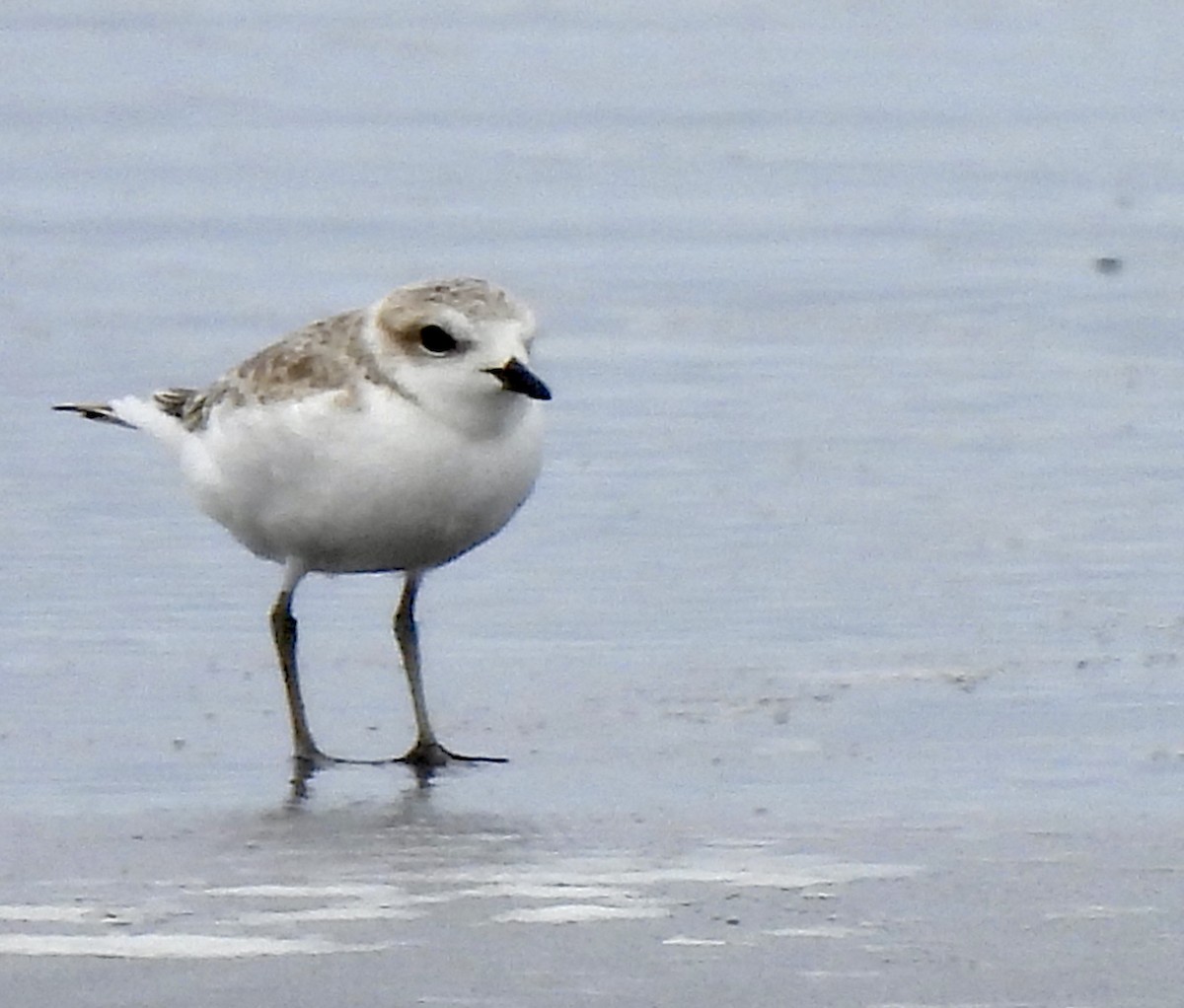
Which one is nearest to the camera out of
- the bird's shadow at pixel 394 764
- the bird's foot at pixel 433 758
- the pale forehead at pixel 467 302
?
the bird's shadow at pixel 394 764

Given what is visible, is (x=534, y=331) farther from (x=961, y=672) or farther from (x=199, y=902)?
(x=199, y=902)

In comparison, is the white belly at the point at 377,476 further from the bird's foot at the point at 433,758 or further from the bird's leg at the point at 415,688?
the bird's foot at the point at 433,758

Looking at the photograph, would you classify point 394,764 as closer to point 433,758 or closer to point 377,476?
point 433,758

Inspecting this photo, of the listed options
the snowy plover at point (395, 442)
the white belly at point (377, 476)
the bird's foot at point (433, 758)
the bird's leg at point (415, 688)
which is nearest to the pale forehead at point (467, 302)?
the snowy plover at point (395, 442)

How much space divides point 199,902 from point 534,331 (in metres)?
1.74

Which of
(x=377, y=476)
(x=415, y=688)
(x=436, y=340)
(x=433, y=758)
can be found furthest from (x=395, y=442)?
(x=433, y=758)

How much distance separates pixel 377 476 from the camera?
267 inches

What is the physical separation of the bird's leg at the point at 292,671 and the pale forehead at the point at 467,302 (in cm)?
69

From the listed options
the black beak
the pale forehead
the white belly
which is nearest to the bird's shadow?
the white belly

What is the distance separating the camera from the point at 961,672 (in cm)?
707

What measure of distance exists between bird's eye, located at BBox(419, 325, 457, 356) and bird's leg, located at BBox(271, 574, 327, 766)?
669mm

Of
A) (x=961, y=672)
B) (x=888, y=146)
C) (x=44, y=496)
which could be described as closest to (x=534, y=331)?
(x=961, y=672)

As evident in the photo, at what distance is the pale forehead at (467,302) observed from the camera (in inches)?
264

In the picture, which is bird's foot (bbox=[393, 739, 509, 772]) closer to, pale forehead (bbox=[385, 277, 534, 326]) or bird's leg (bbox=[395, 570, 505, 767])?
bird's leg (bbox=[395, 570, 505, 767])
